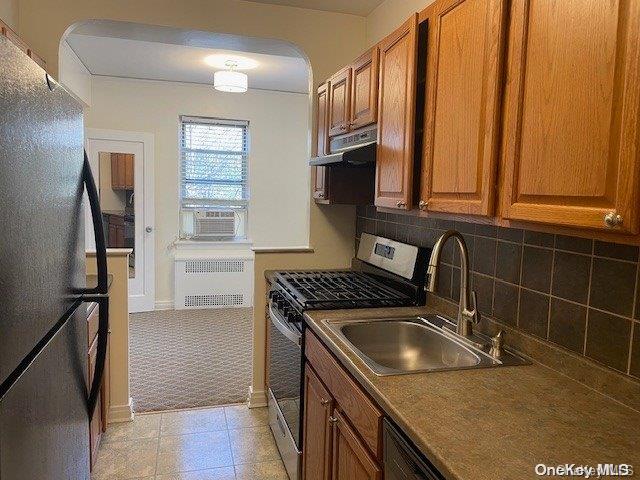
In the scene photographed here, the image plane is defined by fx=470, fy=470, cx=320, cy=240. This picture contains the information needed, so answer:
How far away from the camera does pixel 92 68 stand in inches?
185

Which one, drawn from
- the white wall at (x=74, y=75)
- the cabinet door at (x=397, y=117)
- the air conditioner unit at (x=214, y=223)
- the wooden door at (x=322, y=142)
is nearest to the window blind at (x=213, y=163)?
the air conditioner unit at (x=214, y=223)

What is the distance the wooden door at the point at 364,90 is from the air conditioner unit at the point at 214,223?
3357mm

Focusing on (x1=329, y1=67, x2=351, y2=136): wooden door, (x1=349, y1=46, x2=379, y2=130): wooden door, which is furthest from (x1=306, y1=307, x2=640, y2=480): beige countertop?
(x1=329, y1=67, x2=351, y2=136): wooden door

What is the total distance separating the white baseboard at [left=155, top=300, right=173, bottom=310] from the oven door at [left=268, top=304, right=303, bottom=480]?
10.1 feet

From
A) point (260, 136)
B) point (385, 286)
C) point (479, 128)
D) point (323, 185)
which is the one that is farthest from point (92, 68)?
point (479, 128)

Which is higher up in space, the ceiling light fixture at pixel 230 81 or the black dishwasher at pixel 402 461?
the ceiling light fixture at pixel 230 81

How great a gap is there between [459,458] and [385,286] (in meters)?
1.58

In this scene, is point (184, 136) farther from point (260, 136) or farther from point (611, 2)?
point (611, 2)

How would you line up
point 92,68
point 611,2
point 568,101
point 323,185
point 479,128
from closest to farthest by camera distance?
1. point 611,2
2. point 568,101
3. point 479,128
4. point 323,185
5. point 92,68

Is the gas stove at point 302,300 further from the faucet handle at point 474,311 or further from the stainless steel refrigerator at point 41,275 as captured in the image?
the stainless steel refrigerator at point 41,275

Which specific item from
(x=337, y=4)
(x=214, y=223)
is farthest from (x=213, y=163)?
(x=337, y=4)

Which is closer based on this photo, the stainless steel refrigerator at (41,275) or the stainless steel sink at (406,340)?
the stainless steel refrigerator at (41,275)

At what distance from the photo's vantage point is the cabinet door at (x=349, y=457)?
1.36 meters

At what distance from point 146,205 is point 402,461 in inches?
185
